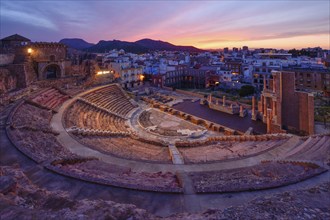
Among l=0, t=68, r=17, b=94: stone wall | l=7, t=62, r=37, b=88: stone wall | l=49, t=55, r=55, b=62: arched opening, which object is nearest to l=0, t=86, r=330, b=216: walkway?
l=0, t=68, r=17, b=94: stone wall

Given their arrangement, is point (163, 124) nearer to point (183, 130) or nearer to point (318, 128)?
point (183, 130)

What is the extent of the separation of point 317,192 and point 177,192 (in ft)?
17.5

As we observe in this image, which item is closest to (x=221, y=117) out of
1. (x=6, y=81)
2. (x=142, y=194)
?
(x=142, y=194)

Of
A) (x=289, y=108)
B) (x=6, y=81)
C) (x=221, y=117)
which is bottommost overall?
(x=221, y=117)

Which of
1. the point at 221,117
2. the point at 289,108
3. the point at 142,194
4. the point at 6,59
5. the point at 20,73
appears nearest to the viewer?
the point at 142,194

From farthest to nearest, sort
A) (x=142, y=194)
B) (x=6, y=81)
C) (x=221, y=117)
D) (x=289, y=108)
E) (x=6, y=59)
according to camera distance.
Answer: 1. (x=221, y=117)
2. (x=6, y=59)
3. (x=6, y=81)
4. (x=289, y=108)
5. (x=142, y=194)

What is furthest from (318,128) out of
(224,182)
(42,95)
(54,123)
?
(42,95)

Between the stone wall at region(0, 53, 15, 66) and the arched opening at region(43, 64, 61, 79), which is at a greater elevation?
the stone wall at region(0, 53, 15, 66)

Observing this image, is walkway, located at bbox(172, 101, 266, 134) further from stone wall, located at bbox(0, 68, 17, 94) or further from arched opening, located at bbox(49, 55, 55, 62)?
stone wall, located at bbox(0, 68, 17, 94)

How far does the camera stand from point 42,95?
3225 centimetres

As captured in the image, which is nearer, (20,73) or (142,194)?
(142,194)

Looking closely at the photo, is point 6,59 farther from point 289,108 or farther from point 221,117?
point 289,108

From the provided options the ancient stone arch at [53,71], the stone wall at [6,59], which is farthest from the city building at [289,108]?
the stone wall at [6,59]

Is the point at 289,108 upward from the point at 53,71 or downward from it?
downward
